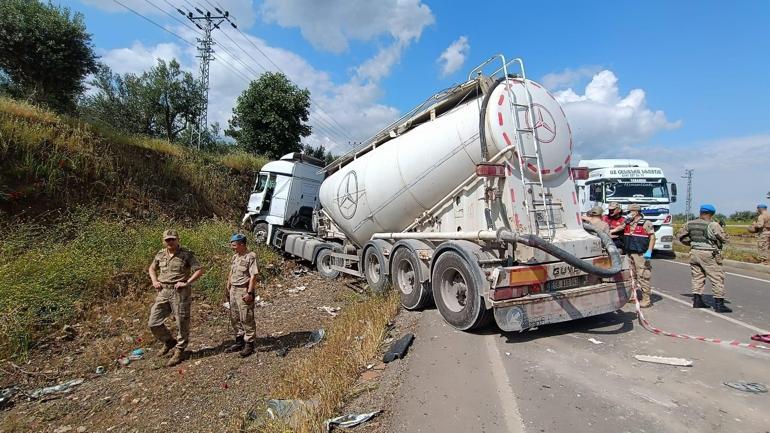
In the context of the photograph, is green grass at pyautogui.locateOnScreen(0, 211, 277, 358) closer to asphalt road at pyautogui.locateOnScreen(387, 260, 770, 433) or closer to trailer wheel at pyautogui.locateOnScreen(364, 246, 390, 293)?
trailer wheel at pyautogui.locateOnScreen(364, 246, 390, 293)

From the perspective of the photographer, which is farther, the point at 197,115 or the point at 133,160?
the point at 197,115

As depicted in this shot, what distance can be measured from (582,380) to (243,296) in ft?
12.9

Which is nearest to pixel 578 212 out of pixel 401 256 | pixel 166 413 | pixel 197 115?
pixel 401 256

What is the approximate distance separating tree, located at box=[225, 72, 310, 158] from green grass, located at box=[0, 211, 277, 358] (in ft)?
37.2

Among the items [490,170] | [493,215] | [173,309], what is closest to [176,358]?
[173,309]

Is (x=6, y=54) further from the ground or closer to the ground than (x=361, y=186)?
further from the ground

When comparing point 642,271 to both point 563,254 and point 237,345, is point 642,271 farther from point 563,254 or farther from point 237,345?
point 237,345

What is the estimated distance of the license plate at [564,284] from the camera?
4820mm

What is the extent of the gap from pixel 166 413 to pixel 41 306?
3.76 meters

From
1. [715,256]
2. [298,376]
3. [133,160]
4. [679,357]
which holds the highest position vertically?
[133,160]

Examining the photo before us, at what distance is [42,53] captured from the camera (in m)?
13.7

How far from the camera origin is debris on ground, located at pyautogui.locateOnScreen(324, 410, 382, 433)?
281cm

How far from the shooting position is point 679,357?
4074 mm

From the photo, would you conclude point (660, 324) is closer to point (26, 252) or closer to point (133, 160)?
point (26, 252)
